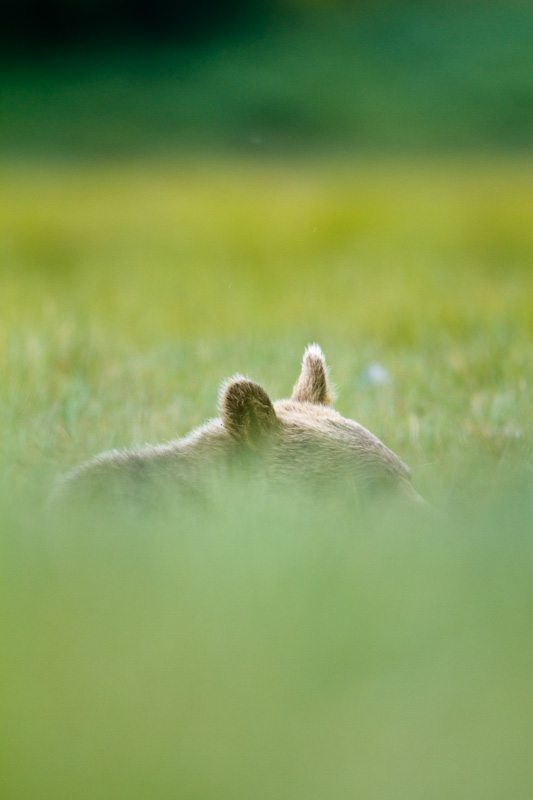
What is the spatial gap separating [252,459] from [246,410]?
116 mm

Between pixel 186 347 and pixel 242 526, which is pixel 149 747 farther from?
pixel 186 347

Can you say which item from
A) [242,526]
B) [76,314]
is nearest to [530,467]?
[242,526]

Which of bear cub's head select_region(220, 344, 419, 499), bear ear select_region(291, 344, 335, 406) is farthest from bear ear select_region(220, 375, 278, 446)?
bear ear select_region(291, 344, 335, 406)

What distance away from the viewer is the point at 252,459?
1.97 m

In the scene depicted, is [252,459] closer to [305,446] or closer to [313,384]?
[305,446]

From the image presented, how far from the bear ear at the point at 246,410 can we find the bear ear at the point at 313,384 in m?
0.40

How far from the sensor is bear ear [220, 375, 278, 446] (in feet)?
6.23

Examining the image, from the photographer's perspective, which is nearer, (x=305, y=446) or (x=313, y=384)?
(x=305, y=446)

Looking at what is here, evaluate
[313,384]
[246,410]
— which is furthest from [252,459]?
[313,384]

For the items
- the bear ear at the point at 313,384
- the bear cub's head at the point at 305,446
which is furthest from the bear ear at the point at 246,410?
the bear ear at the point at 313,384

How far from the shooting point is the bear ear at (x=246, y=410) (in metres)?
1.90

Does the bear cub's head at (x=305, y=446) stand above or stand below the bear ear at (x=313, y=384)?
below

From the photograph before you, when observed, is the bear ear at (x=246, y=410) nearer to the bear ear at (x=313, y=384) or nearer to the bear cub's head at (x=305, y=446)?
the bear cub's head at (x=305, y=446)

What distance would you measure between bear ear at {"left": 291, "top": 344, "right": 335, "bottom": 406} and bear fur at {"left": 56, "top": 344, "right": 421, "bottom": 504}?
1.02ft
